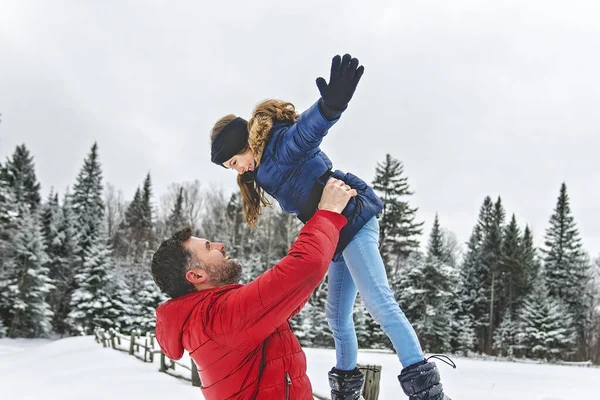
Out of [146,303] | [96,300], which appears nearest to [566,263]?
[146,303]

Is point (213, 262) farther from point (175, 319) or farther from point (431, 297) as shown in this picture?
point (431, 297)

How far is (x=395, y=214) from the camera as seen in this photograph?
91.9 feet

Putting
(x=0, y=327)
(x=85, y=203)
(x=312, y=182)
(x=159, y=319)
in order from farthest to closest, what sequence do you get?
1. (x=85, y=203)
2. (x=0, y=327)
3. (x=312, y=182)
4. (x=159, y=319)

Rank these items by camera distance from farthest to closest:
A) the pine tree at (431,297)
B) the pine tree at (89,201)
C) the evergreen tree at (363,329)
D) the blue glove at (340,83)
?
1. the pine tree at (89,201)
2. the evergreen tree at (363,329)
3. the pine tree at (431,297)
4. the blue glove at (340,83)

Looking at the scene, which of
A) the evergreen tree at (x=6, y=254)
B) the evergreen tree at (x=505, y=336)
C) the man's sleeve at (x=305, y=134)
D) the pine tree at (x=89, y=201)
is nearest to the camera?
the man's sleeve at (x=305, y=134)

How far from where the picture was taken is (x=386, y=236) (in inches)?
1115

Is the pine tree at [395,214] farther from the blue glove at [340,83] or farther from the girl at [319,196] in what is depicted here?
the blue glove at [340,83]

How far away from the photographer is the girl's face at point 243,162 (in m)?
2.46

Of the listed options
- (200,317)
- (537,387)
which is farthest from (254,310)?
(537,387)

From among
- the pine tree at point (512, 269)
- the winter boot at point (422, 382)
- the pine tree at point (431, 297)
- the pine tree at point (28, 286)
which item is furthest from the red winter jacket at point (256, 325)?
the pine tree at point (512, 269)

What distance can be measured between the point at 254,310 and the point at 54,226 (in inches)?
1495

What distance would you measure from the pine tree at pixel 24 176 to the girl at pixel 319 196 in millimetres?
41408

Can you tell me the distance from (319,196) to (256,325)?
2.56 feet

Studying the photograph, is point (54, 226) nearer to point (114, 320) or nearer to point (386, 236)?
point (114, 320)
